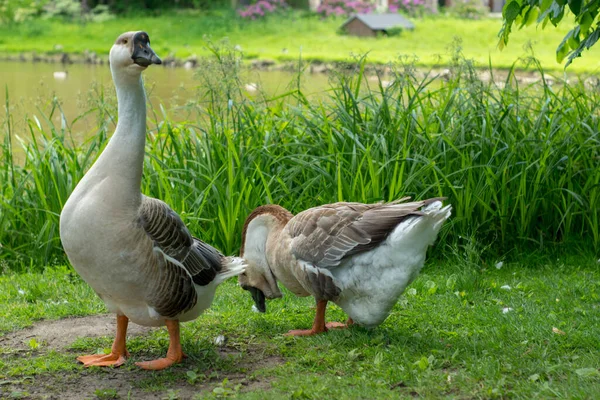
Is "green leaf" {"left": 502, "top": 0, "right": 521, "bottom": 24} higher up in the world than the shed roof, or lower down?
higher up

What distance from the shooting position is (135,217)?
4086 mm

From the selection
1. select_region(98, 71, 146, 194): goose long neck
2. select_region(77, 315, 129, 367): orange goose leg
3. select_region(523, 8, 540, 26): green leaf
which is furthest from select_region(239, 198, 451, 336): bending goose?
select_region(523, 8, 540, 26): green leaf

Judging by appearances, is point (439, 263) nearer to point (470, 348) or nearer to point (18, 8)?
point (470, 348)

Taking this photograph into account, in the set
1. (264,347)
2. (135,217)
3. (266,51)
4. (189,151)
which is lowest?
(266,51)

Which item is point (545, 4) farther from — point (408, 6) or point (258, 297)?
point (408, 6)

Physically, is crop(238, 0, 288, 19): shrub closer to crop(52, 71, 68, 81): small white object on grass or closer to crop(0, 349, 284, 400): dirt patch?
crop(52, 71, 68, 81): small white object on grass

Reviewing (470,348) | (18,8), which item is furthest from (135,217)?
(18,8)

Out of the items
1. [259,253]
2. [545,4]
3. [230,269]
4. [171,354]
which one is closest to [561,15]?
[545,4]

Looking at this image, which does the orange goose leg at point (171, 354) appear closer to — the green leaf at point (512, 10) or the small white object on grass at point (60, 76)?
the green leaf at point (512, 10)

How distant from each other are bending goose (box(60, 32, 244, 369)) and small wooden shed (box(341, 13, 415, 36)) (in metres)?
26.6

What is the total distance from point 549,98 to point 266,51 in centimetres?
2045

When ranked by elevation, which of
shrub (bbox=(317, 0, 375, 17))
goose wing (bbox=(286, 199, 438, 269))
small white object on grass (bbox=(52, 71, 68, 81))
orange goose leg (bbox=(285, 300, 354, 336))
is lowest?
small white object on grass (bbox=(52, 71, 68, 81))

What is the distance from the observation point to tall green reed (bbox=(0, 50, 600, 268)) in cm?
→ 664

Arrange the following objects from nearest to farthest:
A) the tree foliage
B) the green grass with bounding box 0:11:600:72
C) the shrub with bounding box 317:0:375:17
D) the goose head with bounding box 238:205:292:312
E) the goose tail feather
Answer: the goose tail feather < the tree foliage < the goose head with bounding box 238:205:292:312 < the green grass with bounding box 0:11:600:72 < the shrub with bounding box 317:0:375:17
